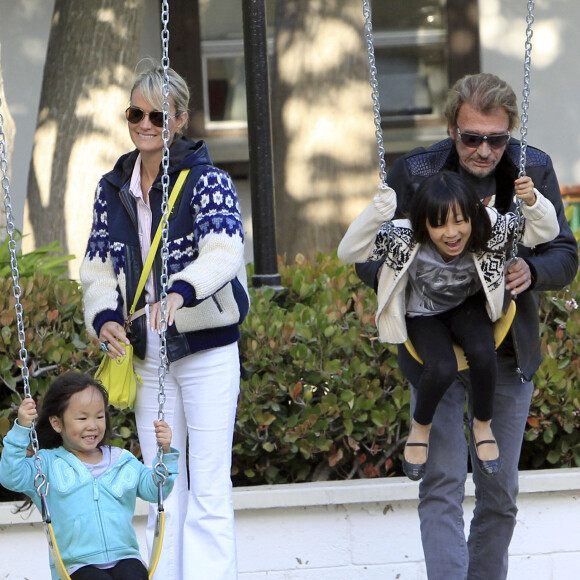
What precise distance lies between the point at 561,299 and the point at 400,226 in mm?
1971

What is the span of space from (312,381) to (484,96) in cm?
186

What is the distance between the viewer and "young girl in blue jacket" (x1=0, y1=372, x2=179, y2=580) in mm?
3432

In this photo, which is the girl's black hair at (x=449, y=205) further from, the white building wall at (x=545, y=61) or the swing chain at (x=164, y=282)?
the white building wall at (x=545, y=61)

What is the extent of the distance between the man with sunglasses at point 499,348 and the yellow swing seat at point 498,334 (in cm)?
8

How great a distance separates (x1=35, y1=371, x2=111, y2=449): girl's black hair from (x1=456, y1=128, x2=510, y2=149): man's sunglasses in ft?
5.03

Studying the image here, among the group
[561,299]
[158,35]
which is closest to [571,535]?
[561,299]

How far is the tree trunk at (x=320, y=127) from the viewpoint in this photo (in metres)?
7.57

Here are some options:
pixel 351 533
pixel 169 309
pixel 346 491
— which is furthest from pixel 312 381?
pixel 169 309

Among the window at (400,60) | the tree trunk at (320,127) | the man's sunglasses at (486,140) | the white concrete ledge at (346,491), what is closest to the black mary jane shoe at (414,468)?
the man's sunglasses at (486,140)

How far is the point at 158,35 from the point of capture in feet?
34.2

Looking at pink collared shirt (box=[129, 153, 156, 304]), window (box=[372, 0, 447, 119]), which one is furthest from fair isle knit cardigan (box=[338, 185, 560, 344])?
window (box=[372, 0, 447, 119])

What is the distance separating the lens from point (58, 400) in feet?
12.1

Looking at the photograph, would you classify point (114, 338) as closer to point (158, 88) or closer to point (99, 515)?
point (99, 515)

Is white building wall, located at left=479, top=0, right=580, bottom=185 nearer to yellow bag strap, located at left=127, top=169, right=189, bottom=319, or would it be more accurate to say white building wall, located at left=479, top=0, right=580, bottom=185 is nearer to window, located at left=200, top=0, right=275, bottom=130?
window, located at left=200, top=0, right=275, bottom=130
